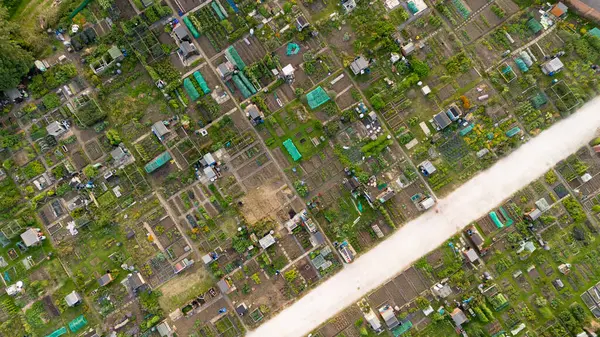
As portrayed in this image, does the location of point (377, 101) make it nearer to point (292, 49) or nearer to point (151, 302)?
point (292, 49)

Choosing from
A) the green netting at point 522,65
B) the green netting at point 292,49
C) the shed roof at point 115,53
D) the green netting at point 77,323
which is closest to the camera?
the green netting at point 77,323

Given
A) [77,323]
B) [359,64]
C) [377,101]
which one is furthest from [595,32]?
[77,323]

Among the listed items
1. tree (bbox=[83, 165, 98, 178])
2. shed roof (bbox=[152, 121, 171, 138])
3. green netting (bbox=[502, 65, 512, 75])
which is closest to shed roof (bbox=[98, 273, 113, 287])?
tree (bbox=[83, 165, 98, 178])

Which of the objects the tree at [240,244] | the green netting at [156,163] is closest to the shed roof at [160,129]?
the green netting at [156,163]

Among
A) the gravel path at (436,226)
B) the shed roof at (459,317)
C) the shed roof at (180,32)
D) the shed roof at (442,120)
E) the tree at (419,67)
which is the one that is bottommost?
the shed roof at (459,317)

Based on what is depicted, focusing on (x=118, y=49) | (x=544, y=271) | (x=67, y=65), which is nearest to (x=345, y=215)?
(x=544, y=271)

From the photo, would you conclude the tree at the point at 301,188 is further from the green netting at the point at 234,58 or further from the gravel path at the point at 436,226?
the green netting at the point at 234,58

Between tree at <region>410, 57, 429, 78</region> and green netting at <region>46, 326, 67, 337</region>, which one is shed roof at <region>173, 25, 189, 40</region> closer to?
tree at <region>410, 57, 429, 78</region>

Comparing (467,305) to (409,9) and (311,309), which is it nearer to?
(311,309)
